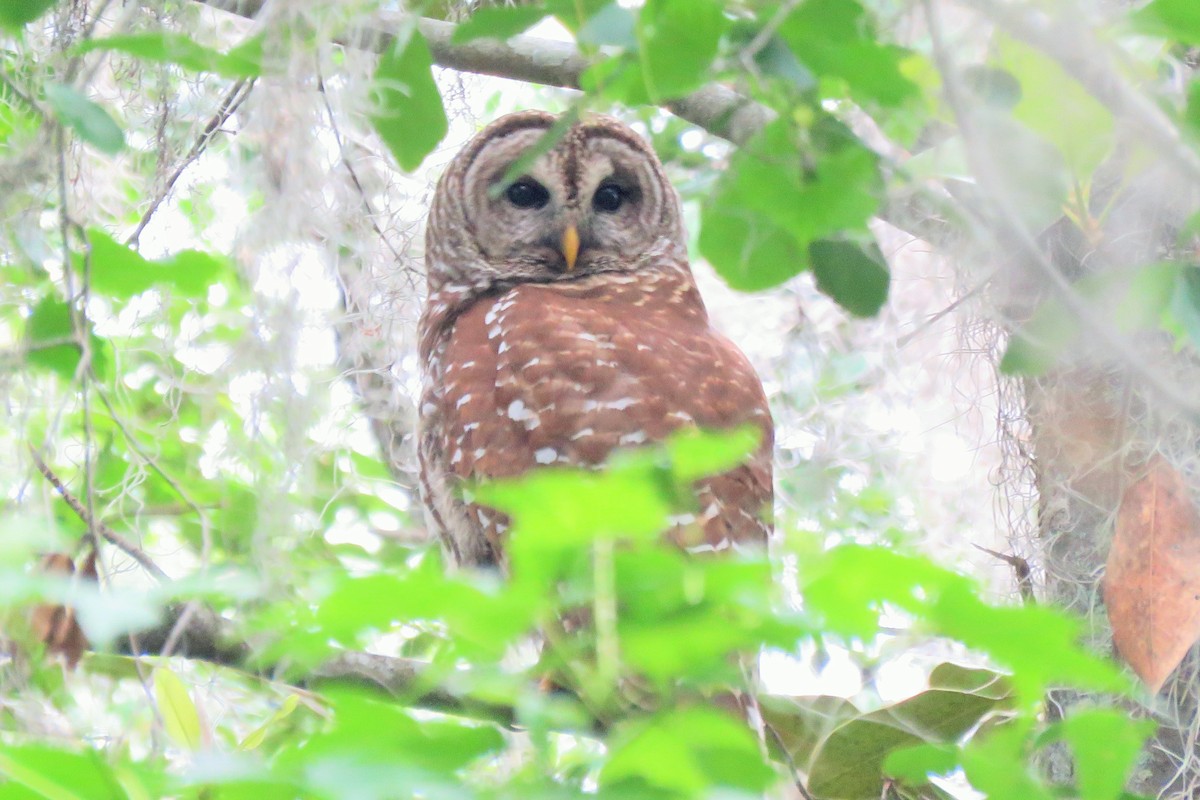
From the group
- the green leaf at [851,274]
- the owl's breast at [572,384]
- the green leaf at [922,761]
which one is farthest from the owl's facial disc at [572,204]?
the green leaf at [922,761]

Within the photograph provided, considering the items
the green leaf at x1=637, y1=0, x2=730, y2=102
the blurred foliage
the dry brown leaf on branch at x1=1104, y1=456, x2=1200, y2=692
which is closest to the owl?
the blurred foliage

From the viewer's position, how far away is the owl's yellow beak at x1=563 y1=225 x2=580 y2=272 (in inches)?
127

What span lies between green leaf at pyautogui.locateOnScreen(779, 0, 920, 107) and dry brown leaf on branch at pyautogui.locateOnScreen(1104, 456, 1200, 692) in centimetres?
117

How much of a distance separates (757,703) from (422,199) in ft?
6.31

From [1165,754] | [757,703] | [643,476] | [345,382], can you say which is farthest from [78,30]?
[1165,754]

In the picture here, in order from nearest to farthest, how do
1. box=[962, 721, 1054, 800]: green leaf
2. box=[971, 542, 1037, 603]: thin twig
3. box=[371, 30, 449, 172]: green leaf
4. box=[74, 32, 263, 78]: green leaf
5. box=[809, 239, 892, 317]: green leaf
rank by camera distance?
box=[962, 721, 1054, 800]: green leaf
box=[74, 32, 263, 78]: green leaf
box=[371, 30, 449, 172]: green leaf
box=[809, 239, 892, 317]: green leaf
box=[971, 542, 1037, 603]: thin twig

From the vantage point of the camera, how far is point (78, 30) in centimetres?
239

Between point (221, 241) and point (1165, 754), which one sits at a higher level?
point (221, 241)

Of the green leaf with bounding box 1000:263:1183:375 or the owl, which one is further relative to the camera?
the owl

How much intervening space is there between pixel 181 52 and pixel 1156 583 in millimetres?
1659

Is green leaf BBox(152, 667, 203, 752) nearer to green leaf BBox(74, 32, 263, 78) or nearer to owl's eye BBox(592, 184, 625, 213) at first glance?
green leaf BBox(74, 32, 263, 78)

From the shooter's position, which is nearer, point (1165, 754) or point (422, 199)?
point (1165, 754)

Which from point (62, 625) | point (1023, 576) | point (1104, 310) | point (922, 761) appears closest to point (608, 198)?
point (1023, 576)

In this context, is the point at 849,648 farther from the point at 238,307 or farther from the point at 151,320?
the point at 238,307
